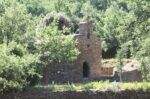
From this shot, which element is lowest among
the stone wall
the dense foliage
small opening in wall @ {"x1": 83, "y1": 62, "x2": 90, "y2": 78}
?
the stone wall

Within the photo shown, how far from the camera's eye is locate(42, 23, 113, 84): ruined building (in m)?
42.1

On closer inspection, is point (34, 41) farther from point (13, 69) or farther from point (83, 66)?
point (83, 66)

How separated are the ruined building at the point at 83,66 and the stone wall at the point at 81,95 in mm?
12114

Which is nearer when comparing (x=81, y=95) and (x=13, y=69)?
(x=13, y=69)

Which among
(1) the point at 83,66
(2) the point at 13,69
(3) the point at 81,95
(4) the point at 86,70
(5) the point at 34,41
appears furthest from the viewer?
(4) the point at 86,70

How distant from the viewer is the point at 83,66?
45500mm

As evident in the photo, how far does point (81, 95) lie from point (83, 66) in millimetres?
16845

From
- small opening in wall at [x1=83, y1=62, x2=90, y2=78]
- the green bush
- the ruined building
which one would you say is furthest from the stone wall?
small opening in wall at [x1=83, y1=62, x2=90, y2=78]

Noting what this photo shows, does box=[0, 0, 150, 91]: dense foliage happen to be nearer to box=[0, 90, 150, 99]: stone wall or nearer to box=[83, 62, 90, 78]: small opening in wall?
box=[0, 90, 150, 99]: stone wall

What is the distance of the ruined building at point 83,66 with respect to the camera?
42.1 m

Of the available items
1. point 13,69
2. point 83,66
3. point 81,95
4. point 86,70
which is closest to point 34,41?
point 13,69

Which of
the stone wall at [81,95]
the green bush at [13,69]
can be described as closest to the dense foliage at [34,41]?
the green bush at [13,69]

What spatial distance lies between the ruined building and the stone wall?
12.1 meters

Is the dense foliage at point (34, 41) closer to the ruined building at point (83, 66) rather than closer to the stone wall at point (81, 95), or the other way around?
the stone wall at point (81, 95)
